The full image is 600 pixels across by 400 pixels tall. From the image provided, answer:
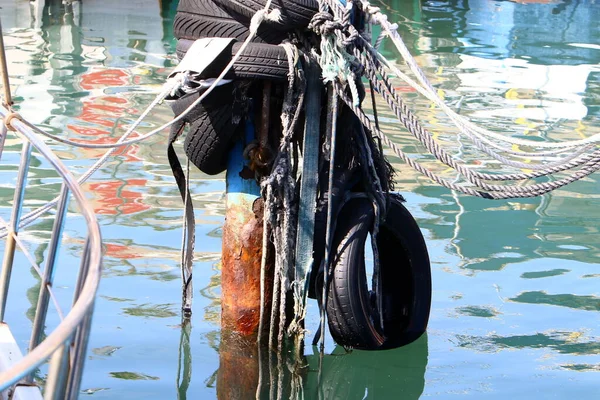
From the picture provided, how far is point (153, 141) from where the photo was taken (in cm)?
894

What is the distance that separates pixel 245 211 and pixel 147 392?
97cm

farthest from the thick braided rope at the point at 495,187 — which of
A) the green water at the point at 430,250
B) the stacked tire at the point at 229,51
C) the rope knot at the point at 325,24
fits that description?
the green water at the point at 430,250

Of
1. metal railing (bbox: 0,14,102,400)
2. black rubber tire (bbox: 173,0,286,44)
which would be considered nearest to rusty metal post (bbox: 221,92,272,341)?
black rubber tire (bbox: 173,0,286,44)

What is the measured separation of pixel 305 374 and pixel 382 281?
2.35ft

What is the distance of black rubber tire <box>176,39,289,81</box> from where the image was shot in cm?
435

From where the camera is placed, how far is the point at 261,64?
4.35m

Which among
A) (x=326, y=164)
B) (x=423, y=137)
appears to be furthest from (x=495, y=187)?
(x=326, y=164)

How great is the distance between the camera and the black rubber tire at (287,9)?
4.37 meters

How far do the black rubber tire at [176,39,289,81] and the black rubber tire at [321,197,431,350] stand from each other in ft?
2.48

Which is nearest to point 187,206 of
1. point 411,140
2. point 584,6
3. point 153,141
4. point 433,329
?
point 433,329

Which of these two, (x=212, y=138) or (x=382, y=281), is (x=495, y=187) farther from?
(x=212, y=138)

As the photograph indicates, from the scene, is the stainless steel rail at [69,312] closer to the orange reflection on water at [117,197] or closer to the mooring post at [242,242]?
the mooring post at [242,242]

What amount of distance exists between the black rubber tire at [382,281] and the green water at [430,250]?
0.18 m

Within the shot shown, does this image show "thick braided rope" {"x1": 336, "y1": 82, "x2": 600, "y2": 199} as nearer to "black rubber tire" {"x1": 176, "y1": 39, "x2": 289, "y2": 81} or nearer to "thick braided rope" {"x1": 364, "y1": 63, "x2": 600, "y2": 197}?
"thick braided rope" {"x1": 364, "y1": 63, "x2": 600, "y2": 197}
